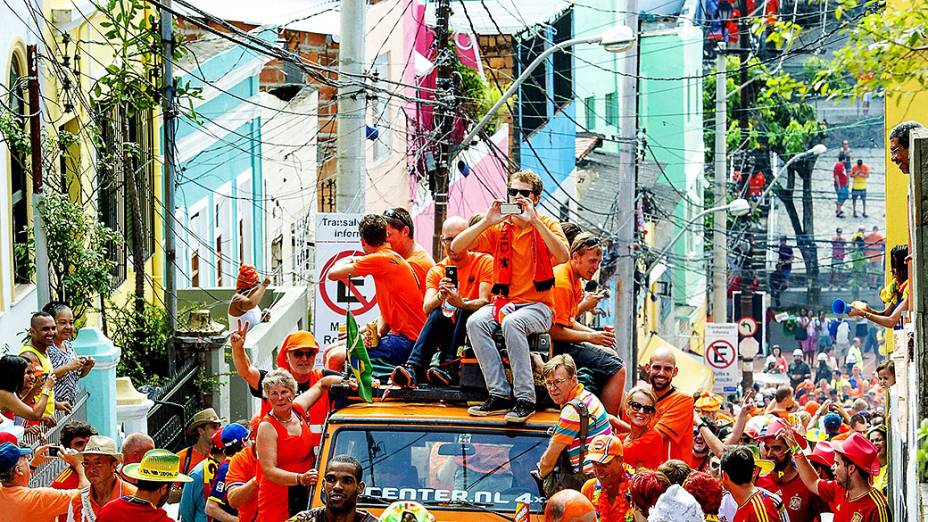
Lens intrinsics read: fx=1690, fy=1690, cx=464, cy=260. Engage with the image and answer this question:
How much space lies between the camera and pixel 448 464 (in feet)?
33.6

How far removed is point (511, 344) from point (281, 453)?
162 cm

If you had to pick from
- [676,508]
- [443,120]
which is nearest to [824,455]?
[676,508]

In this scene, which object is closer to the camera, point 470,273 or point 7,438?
point 7,438

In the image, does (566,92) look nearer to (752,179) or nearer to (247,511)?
(752,179)

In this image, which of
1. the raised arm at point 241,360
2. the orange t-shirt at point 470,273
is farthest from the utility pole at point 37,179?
the orange t-shirt at point 470,273

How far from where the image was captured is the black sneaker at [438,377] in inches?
442

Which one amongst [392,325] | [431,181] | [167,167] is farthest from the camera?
[431,181]

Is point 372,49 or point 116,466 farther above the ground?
point 372,49

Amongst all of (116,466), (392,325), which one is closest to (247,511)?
(116,466)

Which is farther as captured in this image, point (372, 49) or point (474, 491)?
point (372, 49)

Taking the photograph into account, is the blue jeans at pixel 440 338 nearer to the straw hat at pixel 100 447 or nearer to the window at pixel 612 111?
the straw hat at pixel 100 447

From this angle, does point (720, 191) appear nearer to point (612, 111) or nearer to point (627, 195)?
point (612, 111)

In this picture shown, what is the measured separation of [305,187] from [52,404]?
20065 millimetres

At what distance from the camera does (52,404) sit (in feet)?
A: 40.6
